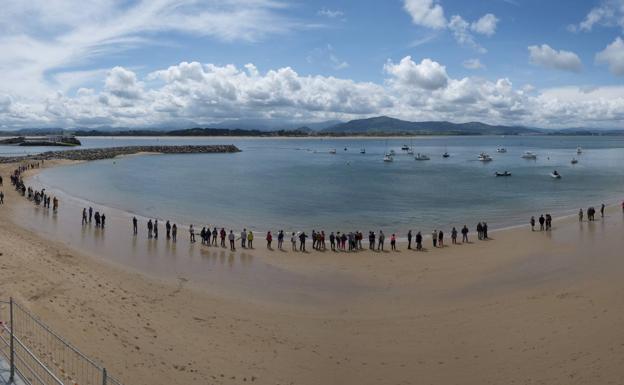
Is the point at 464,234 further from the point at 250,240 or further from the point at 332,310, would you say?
the point at 332,310

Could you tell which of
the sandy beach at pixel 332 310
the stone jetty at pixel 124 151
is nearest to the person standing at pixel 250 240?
the sandy beach at pixel 332 310

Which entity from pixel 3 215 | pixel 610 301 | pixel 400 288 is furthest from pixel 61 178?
pixel 610 301

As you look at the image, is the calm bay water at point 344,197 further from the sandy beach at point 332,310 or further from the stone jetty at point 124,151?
the stone jetty at point 124,151

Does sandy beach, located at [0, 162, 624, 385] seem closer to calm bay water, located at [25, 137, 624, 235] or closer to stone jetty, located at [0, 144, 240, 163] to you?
calm bay water, located at [25, 137, 624, 235]

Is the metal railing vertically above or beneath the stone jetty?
beneath

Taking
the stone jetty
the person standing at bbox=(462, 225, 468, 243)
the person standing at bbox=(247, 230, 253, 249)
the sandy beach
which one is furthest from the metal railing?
the stone jetty

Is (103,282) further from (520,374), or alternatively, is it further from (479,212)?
(479,212)
